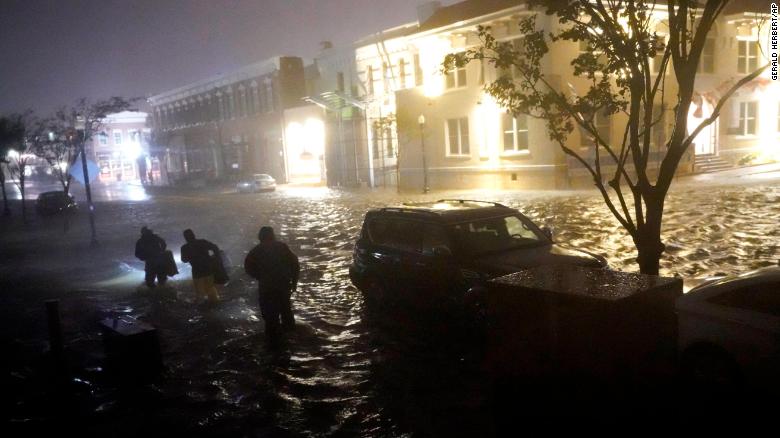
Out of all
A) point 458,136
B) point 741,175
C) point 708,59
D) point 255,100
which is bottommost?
point 741,175

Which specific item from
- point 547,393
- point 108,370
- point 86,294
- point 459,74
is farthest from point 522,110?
point 459,74

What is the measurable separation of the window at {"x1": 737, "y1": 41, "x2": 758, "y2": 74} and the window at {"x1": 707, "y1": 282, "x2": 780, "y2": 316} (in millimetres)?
33831

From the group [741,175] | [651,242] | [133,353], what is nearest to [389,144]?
[741,175]

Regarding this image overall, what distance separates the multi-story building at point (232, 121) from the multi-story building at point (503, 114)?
15.9 meters

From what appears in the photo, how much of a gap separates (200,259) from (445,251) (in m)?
4.69

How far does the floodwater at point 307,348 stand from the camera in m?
6.00

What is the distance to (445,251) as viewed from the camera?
26.3 feet

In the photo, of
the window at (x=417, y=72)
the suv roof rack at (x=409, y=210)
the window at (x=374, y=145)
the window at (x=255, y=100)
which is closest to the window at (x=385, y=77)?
the window at (x=374, y=145)

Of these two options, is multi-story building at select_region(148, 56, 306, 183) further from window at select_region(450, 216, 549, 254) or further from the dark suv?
window at select_region(450, 216, 549, 254)

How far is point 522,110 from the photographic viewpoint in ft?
26.4

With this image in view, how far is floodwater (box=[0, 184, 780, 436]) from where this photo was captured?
6.00 metres

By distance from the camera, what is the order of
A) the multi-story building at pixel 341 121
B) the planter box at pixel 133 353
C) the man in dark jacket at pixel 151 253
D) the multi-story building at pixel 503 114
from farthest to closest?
the multi-story building at pixel 341 121 < the multi-story building at pixel 503 114 < the man in dark jacket at pixel 151 253 < the planter box at pixel 133 353

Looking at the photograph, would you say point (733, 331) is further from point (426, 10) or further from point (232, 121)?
point (232, 121)

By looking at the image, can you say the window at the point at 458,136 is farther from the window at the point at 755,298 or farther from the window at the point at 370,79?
the window at the point at 755,298
